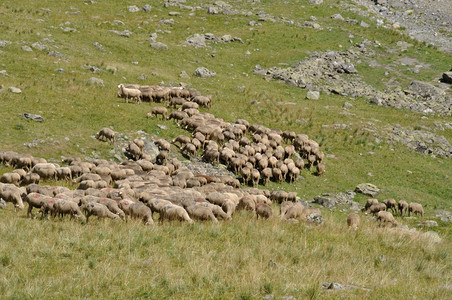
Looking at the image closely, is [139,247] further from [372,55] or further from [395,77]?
[372,55]

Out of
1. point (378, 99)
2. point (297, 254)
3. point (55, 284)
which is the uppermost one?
point (55, 284)

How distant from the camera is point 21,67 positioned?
34.3 meters

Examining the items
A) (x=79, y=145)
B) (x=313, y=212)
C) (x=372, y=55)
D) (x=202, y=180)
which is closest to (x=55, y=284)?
(x=313, y=212)

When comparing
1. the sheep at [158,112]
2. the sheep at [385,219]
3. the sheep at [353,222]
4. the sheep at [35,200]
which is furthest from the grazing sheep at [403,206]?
the sheep at [35,200]

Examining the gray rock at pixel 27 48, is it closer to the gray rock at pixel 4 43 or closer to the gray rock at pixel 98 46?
the gray rock at pixel 4 43

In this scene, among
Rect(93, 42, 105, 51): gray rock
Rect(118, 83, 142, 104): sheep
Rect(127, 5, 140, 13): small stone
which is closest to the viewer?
Rect(118, 83, 142, 104): sheep

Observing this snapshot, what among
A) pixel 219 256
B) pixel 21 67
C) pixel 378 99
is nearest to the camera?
pixel 219 256

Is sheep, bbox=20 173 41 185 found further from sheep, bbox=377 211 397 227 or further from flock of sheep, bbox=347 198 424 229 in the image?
flock of sheep, bbox=347 198 424 229

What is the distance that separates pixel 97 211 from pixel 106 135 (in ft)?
38.0

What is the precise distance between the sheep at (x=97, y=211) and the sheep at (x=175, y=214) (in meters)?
1.65

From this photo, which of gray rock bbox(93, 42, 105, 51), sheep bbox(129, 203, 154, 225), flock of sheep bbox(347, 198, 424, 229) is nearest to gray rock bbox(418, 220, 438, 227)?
flock of sheep bbox(347, 198, 424, 229)

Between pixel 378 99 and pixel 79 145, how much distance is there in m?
31.0

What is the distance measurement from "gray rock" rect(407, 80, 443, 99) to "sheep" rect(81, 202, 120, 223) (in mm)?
40053

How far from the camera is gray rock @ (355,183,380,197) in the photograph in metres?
26.0
